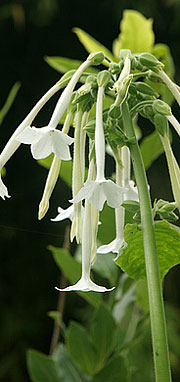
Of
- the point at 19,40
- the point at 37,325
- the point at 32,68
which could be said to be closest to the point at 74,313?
the point at 37,325

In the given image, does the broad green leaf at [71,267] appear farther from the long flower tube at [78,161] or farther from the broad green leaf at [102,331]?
the long flower tube at [78,161]

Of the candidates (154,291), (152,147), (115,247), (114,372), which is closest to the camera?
(154,291)

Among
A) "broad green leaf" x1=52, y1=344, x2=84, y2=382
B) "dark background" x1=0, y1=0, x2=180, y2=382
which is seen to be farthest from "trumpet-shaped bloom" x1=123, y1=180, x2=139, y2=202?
"dark background" x1=0, y1=0, x2=180, y2=382

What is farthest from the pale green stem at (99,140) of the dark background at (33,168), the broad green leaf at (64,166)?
the dark background at (33,168)

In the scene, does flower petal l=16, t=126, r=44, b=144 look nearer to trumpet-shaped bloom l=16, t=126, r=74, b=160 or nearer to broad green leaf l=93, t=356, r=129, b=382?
trumpet-shaped bloom l=16, t=126, r=74, b=160

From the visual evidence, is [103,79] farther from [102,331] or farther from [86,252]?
[102,331]

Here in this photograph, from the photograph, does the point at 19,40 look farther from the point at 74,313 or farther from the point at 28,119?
the point at 28,119

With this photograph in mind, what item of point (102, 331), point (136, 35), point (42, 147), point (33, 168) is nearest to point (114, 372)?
point (102, 331)
